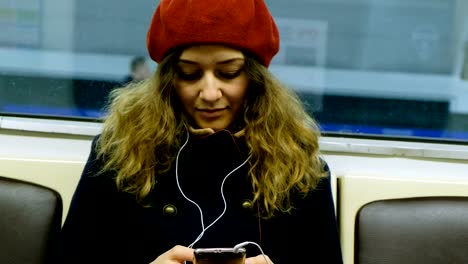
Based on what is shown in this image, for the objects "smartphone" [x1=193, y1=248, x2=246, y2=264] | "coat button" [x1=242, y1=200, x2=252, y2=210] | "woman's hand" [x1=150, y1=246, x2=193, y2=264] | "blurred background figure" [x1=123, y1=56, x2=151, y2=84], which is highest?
"blurred background figure" [x1=123, y1=56, x2=151, y2=84]

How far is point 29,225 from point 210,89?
65 cm

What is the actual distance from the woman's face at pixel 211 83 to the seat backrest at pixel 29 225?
1.59 ft

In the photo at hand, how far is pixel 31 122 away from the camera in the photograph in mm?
2410

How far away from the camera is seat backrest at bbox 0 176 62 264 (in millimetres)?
1839

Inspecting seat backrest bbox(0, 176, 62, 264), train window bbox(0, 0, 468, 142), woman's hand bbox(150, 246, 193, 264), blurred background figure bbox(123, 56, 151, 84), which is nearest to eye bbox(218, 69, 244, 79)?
woman's hand bbox(150, 246, 193, 264)

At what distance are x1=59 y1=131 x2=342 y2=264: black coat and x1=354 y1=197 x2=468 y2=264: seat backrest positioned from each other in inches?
4.4

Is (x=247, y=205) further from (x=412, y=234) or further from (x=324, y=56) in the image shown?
(x=324, y=56)

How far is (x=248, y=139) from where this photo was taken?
1.86m

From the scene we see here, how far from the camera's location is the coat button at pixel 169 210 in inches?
68.7

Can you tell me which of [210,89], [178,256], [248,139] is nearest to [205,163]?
[248,139]

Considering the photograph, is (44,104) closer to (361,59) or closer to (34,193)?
(34,193)

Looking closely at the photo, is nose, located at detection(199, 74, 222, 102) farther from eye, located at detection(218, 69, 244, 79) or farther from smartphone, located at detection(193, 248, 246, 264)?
smartphone, located at detection(193, 248, 246, 264)

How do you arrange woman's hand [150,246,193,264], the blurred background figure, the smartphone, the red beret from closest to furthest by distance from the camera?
the smartphone → woman's hand [150,246,193,264] → the red beret → the blurred background figure

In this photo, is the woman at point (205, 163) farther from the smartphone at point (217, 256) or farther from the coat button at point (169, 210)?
the smartphone at point (217, 256)
